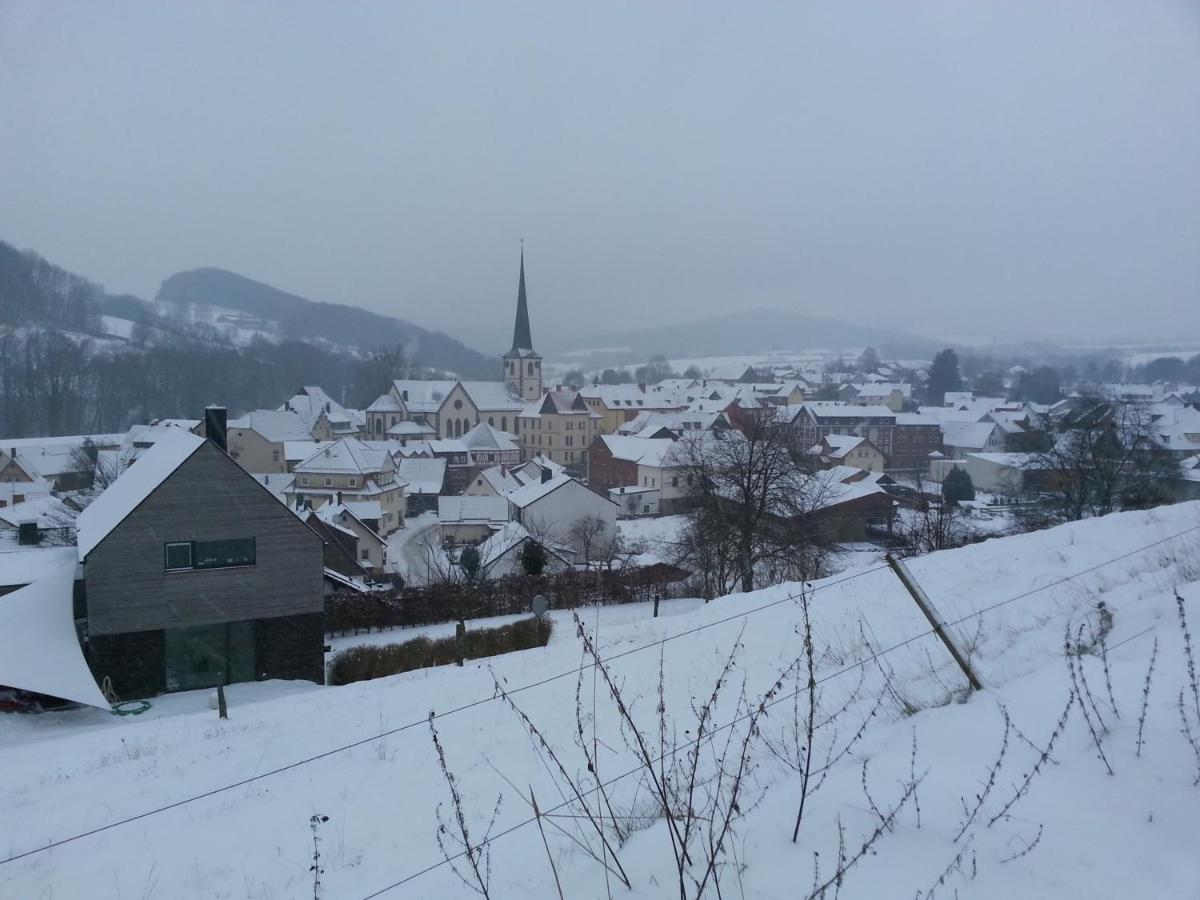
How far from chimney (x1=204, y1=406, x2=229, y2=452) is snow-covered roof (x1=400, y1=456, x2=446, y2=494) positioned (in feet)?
87.1

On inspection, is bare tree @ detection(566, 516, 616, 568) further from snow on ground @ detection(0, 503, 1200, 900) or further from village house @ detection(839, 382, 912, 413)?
village house @ detection(839, 382, 912, 413)


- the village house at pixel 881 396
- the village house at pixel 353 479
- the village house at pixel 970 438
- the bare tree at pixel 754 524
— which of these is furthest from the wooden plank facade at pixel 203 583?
the village house at pixel 881 396

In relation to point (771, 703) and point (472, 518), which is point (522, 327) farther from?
point (771, 703)

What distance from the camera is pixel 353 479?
1441 inches

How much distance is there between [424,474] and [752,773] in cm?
4035

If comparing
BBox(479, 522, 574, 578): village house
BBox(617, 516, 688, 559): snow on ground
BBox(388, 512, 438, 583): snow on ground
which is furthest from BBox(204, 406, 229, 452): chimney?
→ BBox(617, 516, 688, 559): snow on ground

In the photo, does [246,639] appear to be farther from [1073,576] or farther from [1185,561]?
[1185,561]

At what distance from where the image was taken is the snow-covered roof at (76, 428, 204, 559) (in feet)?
42.1

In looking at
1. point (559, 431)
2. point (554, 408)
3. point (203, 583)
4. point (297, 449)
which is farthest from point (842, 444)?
point (203, 583)

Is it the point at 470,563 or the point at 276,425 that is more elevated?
the point at 276,425

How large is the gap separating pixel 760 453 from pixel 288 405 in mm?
51671

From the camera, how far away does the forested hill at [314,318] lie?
439ft

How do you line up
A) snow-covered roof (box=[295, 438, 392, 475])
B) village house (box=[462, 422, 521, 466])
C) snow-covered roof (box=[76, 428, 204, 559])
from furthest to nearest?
village house (box=[462, 422, 521, 466])
snow-covered roof (box=[295, 438, 392, 475])
snow-covered roof (box=[76, 428, 204, 559])

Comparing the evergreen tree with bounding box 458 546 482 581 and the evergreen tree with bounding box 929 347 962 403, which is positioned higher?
the evergreen tree with bounding box 929 347 962 403
